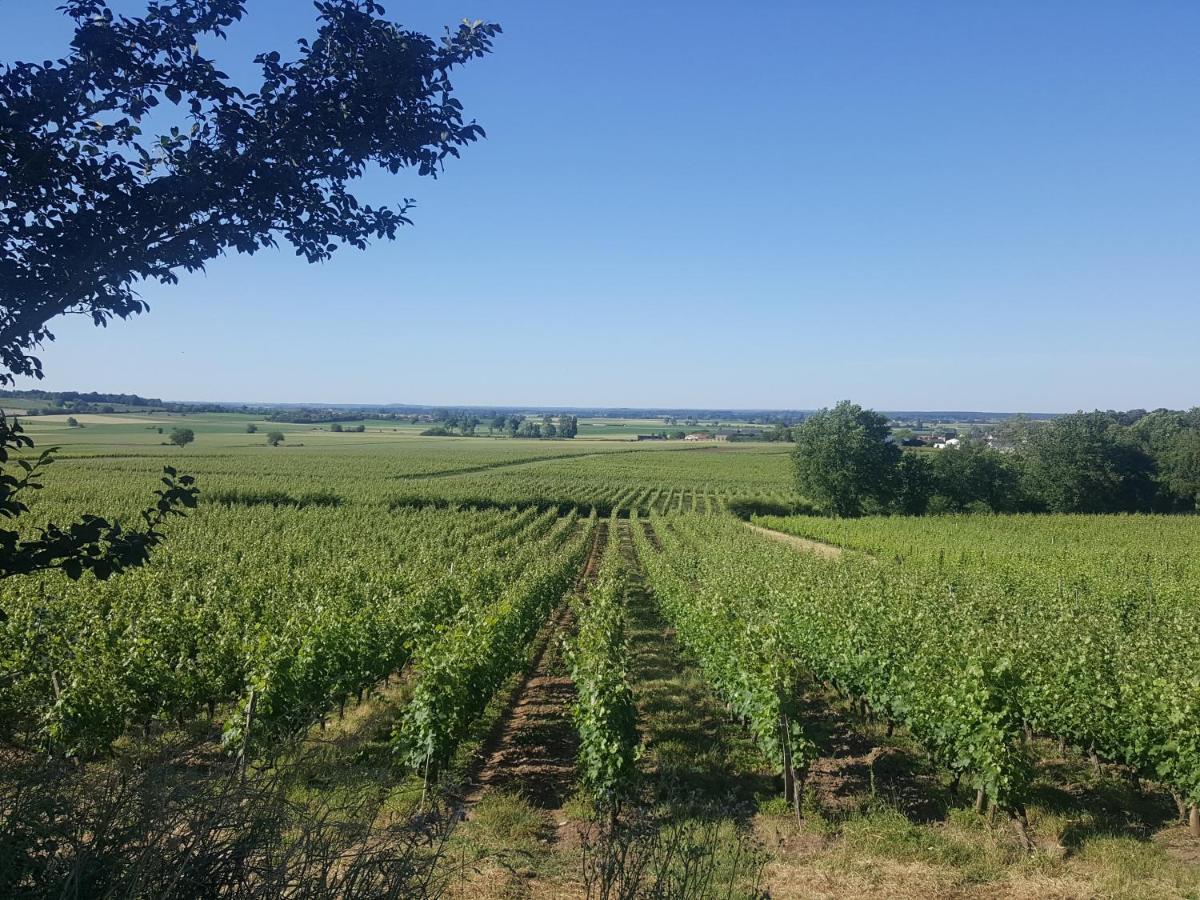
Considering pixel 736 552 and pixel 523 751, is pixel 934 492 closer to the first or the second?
pixel 736 552

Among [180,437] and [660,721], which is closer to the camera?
[660,721]

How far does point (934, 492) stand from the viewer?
5925 cm

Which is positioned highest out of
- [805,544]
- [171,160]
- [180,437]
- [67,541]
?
[171,160]

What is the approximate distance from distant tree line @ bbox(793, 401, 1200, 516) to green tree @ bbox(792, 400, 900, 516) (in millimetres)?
82

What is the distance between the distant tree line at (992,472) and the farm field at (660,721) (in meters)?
34.2

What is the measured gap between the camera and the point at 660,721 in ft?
43.7

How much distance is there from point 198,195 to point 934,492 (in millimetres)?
63753

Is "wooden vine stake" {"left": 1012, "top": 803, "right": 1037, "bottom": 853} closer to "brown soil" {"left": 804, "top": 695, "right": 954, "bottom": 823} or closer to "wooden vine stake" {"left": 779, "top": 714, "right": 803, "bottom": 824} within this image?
"brown soil" {"left": 804, "top": 695, "right": 954, "bottom": 823}

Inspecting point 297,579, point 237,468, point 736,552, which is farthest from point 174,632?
point 237,468

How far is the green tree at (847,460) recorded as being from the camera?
56219 millimetres

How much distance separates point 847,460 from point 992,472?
14.8 m

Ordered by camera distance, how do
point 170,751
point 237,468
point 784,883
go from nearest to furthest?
point 170,751 → point 784,883 → point 237,468

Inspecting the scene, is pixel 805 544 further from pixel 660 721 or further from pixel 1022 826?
pixel 1022 826

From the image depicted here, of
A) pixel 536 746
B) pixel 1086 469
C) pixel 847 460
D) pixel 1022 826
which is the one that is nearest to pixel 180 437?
pixel 847 460
